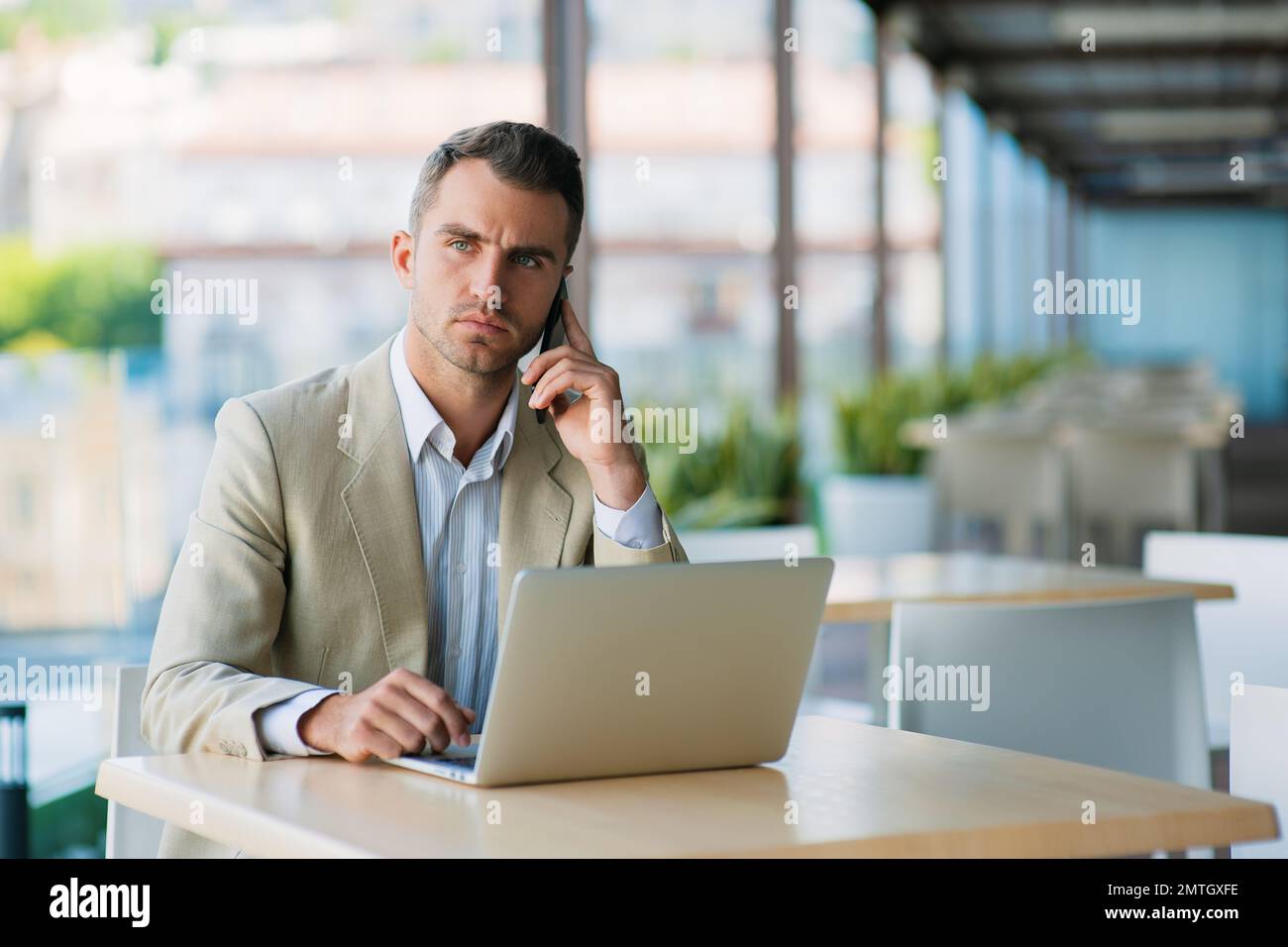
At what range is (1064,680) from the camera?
6.64ft

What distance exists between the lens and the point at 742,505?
5.62 meters

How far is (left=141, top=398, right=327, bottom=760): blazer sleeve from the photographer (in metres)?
1.49

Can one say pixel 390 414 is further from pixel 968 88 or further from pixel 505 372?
pixel 968 88

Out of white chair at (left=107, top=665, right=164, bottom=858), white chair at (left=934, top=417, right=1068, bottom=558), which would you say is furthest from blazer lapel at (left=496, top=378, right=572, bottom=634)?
white chair at (left=934, top=417, right=1068, bottom=558)

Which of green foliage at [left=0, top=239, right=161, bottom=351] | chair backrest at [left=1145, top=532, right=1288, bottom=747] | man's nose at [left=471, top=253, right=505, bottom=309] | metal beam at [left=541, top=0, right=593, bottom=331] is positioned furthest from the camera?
green foliage at [left=0, top=239, right=161, bottom=351]

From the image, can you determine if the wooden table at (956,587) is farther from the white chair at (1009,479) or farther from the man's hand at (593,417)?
the white chair at (1009,479)

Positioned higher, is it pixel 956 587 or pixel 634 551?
pixel 634 551

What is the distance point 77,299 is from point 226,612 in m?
6.01

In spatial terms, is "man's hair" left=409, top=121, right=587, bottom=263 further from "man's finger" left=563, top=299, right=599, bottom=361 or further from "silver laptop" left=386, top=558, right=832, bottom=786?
"silver laptop" left=386, top=558, right=832, bottom=786


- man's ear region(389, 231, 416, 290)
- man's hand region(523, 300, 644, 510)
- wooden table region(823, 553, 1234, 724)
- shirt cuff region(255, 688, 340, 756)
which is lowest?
wooden table region(823, 553, 1234, 724)

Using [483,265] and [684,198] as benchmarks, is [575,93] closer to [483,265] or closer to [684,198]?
[684,198]

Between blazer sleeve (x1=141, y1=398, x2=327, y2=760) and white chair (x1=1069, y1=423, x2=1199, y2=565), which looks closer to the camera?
blazer sleeve (x1=141, y1=398, x2=327, y2=760)

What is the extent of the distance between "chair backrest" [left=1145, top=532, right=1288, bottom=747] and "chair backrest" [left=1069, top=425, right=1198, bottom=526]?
3180 millimetres

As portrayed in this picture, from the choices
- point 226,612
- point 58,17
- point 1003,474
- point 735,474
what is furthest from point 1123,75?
point 226,612
